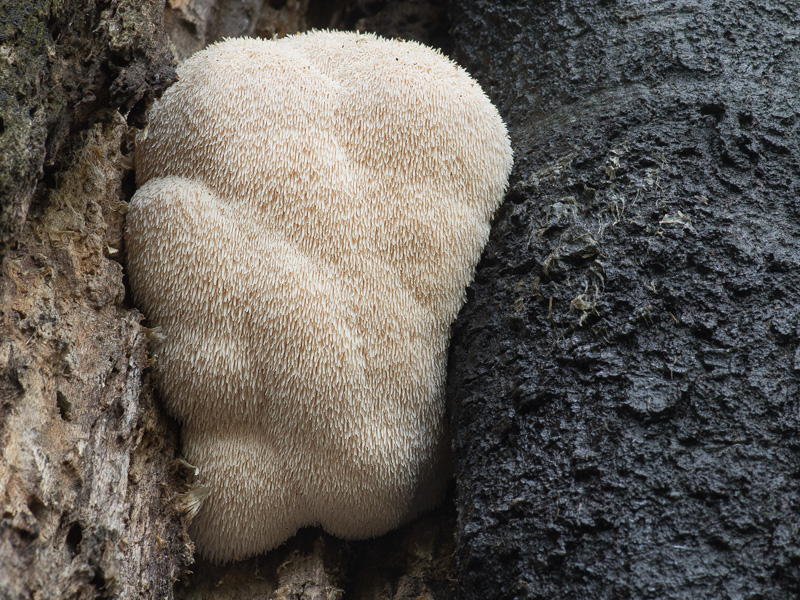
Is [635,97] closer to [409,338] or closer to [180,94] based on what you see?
[409,338]

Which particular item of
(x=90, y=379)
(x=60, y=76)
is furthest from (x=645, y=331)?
(x=60, y=76)

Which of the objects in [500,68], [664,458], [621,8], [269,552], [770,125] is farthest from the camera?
[500,68]

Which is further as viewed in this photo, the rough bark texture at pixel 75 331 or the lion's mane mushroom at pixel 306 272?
the lion's mane mushroom at pixel 306 272

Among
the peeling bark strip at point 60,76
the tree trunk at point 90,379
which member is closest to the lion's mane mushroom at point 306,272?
the tree trunk at point 90,379

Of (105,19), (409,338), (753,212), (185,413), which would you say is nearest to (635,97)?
(753,212)

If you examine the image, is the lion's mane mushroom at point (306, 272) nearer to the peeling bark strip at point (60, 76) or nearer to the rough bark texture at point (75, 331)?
the rough bark texture at point (75, 331)

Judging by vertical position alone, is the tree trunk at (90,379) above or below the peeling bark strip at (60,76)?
below
